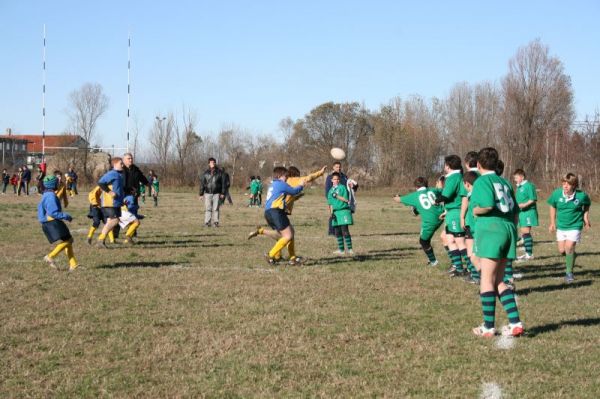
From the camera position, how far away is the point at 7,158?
9800 cm

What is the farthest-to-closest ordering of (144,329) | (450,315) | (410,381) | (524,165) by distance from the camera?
1. (524,165)
2. (450,315)
3. (144,329)
4. (410,381)

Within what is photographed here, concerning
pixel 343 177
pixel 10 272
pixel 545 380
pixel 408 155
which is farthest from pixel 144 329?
pixel 408 155

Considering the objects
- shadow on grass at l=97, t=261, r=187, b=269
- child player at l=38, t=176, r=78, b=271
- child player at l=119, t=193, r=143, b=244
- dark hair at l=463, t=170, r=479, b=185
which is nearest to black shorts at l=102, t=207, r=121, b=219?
child player at l=119, t=193, r=143, b=244

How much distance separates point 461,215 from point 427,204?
2.33m

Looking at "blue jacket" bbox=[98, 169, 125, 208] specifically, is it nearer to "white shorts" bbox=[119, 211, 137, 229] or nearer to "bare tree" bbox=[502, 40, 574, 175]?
"white shorts" bbox=[119, 211, 137, 229]

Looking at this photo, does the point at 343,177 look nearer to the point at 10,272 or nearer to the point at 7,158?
the point at 10,272

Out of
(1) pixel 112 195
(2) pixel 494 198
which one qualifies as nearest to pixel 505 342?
(2) pixel 494 198

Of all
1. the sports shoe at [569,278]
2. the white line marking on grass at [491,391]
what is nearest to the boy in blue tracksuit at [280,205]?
the sports shoe at [569,278]

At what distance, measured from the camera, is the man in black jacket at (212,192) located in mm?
21453

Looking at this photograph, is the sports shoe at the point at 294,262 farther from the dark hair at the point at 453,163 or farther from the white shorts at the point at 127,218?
the white shorts at the point at 127,218

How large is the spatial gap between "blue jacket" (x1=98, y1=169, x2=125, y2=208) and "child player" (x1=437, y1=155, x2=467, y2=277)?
6.76m

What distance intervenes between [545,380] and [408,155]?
59.1m

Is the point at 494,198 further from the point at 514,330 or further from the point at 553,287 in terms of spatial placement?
the point at 553,287

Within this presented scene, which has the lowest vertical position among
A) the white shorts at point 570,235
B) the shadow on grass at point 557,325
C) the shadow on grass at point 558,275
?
the shadow on grass at point 557,325
